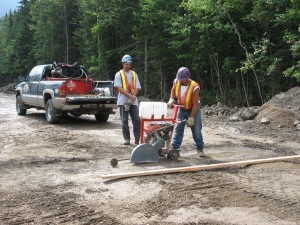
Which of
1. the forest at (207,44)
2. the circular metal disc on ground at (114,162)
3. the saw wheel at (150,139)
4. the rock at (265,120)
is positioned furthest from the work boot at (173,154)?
the forest at (207,44)

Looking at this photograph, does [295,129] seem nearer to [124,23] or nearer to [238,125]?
[238,125]

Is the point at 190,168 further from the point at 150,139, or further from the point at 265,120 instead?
the point at 265,120

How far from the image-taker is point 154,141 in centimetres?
726

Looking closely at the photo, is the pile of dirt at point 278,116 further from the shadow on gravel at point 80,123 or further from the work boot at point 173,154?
the work boot at point 173,154

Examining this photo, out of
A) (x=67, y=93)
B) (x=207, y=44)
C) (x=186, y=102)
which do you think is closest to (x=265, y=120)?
(x=186, y=102)

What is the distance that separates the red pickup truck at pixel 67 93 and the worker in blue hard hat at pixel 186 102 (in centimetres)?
562

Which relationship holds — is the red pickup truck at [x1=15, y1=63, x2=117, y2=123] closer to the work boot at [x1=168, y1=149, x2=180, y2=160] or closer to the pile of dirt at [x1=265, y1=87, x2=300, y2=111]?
the work boot at [x1=168, y1=149, x2=180, y2=160]

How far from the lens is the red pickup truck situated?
1258cm

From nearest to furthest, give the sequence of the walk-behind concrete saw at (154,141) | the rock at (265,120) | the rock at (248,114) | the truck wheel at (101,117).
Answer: the walk-behind concrete saw at (154,141), the rock at (265,120), the rock at (248,114), the truck wheel at (101,117)

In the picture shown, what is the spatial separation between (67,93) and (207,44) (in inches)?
406

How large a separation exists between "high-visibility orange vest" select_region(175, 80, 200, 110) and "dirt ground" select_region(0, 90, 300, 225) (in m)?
1.05

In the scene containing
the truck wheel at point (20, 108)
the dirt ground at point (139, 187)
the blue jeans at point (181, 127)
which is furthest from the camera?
the truck wheel at point (20, 108)

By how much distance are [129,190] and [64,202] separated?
96cm

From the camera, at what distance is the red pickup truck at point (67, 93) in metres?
12.6
